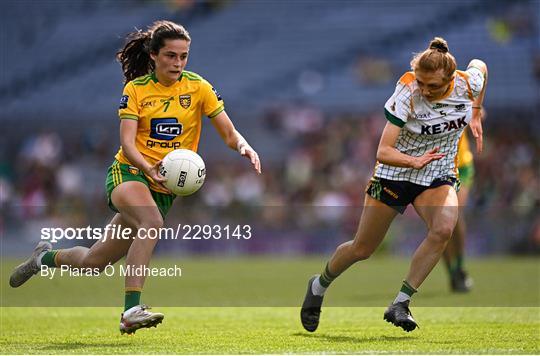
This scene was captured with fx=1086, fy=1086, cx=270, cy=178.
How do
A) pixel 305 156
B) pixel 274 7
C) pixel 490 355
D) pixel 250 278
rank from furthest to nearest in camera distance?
pixel 274 7 → pixel 305 156 → pixel 250 278 → pixel 490 355

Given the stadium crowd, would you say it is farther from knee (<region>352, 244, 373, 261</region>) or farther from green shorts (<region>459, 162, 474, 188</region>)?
knee (<region>352, 244, 373, 261</region>)

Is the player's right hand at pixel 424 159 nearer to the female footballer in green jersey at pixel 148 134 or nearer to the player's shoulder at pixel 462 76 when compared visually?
the player's shoulder at pixel 462 76

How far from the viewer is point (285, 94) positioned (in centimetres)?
2592

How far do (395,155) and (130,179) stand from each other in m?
1.83

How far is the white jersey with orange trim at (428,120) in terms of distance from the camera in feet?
24.0

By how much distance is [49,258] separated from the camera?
816cm

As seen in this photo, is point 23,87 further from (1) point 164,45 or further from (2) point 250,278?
(1) point 164,45

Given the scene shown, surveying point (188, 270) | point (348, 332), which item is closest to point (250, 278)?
point (188, 270)

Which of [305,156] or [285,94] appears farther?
[285,94]

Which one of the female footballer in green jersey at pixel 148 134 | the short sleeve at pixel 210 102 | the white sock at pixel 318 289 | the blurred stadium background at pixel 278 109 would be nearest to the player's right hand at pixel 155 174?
the female footballer in green jersey at pixel 148 134

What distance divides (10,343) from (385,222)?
2688 millimetres

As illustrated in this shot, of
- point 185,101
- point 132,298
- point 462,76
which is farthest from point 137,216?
point 462,76

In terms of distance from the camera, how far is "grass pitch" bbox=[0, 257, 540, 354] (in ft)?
22.9

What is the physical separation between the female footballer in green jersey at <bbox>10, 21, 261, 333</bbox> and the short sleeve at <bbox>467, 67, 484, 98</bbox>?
1580mm
